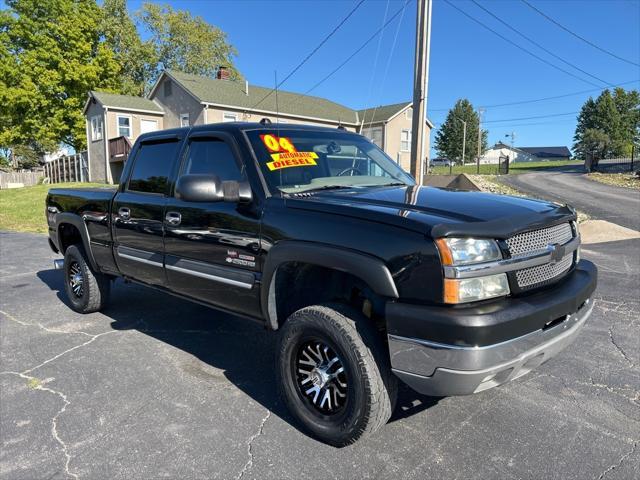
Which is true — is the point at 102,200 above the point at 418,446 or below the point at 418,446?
above

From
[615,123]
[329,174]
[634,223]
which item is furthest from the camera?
[615,123]

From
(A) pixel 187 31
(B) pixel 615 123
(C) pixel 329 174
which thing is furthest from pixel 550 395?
(B) pixel 615 123

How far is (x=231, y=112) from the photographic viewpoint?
27266 mm

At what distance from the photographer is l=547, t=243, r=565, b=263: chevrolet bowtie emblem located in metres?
2.78

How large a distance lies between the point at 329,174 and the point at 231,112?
24955mm

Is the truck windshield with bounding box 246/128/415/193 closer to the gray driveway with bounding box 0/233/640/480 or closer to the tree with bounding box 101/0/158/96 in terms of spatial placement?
the gray driveway with bounding box 0/233/640/480

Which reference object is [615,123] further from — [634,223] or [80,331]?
[80,331]

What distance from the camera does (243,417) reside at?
10.7ft

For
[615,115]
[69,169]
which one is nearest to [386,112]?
[69,169]

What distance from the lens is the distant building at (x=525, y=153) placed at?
358ft

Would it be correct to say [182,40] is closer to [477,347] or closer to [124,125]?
[124,125]

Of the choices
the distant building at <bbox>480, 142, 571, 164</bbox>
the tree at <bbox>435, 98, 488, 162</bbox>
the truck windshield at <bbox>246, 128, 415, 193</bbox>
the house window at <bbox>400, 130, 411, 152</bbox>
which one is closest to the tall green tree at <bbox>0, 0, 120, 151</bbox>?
the house window at <bbox>400, 130, 411, 152</bbox>

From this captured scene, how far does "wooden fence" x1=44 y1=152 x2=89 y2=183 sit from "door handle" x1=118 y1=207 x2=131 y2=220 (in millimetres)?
29194

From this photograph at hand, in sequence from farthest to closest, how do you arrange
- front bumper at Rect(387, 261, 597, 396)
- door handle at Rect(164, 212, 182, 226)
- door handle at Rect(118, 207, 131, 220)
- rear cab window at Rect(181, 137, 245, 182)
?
door handle at Rect(118, 207, 131, 220), door handle at Rect(164, 212, 182, 226), rear cab window at Rect(181, 137, 245, 182), front bumper at Rect(387, 261, 597, 396)
